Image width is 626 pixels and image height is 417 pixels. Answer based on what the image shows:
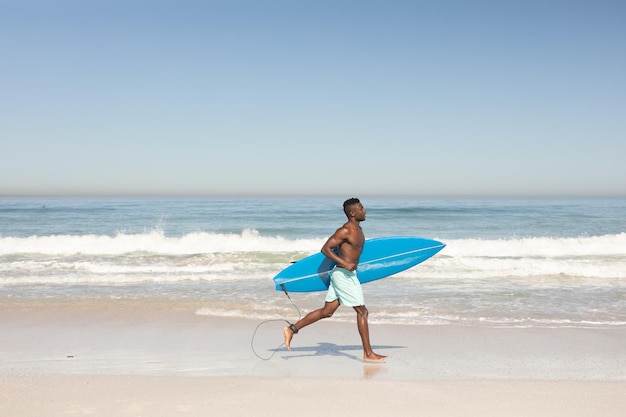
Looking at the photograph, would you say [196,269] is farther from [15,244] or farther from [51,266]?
[15,244]

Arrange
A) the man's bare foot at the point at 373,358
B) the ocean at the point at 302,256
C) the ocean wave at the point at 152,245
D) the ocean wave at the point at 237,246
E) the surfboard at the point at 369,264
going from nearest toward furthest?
the man's bare foot at the point at 373,358 < the surfboard at the point at 369,264 < the ocean at the point at 302,256 < the ocean wave at the point at 237,246 < the ocean wave at the point at 152,245

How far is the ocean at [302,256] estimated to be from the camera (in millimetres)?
8312

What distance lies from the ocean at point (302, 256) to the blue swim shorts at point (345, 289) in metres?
2.13

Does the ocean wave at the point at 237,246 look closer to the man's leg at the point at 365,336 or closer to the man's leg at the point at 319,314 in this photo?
the man's leg at the point at 319,314

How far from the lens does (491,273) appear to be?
12438mm

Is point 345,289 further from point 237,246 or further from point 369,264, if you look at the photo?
point 237,246

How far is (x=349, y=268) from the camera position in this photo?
5.34m

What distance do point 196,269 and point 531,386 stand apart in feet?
32.4

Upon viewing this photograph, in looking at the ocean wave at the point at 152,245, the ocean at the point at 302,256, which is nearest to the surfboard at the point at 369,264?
the ocean at the point at 302,256

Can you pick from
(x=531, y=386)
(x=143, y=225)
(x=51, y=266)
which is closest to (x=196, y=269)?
(x=51, y=266)

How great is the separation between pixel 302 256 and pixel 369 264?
9402 mm

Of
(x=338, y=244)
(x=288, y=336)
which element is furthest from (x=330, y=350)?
(x=338, y=244)

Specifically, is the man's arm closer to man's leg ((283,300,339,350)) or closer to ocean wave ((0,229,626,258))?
man's leg ((283,300,339,350))

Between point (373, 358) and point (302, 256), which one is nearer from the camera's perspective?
point (373, 358)
